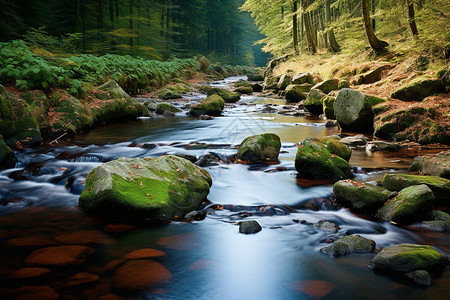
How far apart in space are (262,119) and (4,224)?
971cm

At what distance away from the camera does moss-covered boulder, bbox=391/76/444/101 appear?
911 cm

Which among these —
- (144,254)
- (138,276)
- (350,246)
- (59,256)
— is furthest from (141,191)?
(350,246)

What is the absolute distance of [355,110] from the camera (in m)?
9.50

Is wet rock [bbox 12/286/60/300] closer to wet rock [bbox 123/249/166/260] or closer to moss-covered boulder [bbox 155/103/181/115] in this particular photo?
wet rock [bbox 123/249/166/260]

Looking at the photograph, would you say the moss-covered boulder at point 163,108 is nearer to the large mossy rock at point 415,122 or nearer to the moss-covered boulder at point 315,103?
the moss-covered boulder at point 315,103

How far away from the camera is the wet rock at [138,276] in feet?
9.27

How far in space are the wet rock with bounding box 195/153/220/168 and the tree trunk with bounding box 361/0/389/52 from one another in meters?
10.1

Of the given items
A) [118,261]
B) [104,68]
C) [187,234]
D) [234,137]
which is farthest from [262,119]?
[118,261]

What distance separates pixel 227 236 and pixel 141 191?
1.23m

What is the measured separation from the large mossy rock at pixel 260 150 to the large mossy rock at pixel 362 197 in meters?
2.36

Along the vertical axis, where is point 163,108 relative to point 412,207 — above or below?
above

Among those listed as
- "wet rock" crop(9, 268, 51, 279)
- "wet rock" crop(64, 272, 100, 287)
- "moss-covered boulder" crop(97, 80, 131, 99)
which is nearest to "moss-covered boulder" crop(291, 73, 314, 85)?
"moss-covered boulder" crop(97, 80, 131, 99)

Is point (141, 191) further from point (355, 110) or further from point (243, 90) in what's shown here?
point (243, 90)

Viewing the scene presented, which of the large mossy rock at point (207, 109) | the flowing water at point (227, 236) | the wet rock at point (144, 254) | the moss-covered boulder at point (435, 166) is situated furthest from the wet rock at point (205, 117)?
the wet rock at point (144, 254)
